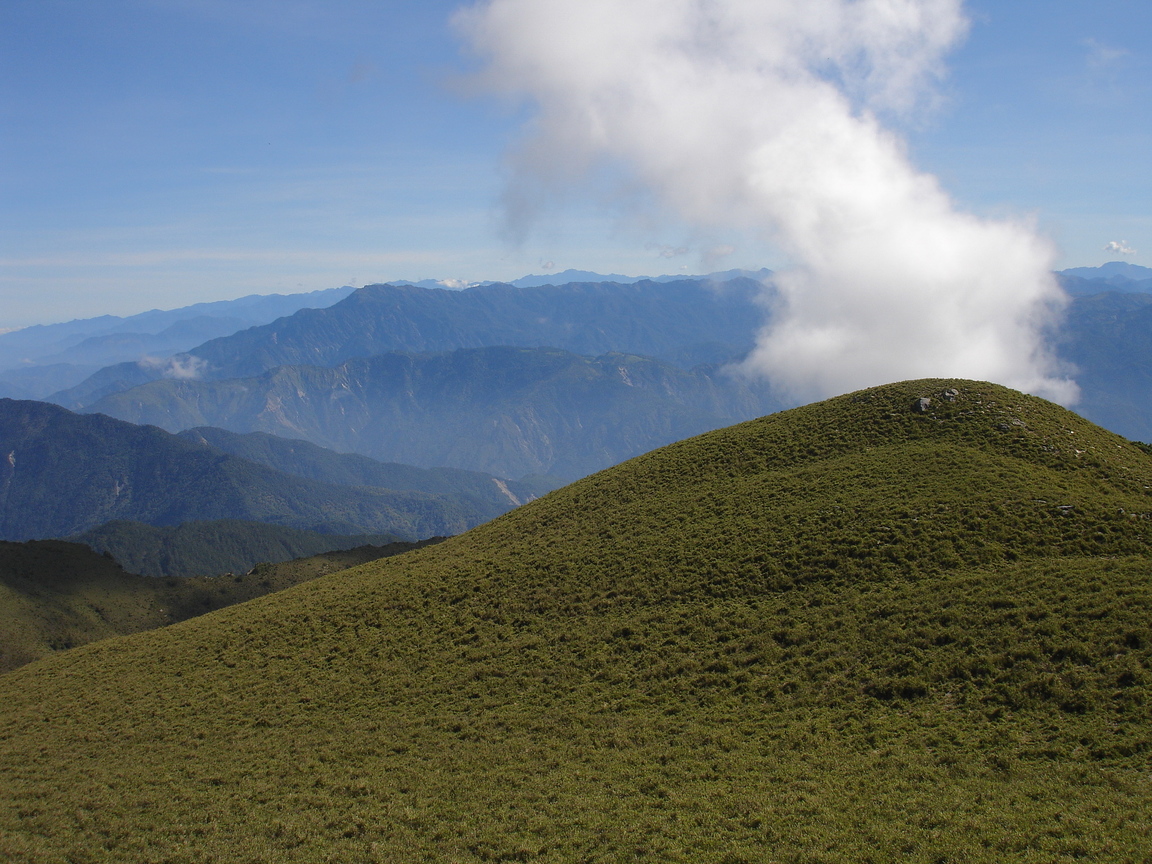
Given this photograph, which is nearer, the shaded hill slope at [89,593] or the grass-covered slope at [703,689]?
the grass-covered slope at [703,689]

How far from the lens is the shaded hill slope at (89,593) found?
101125mm

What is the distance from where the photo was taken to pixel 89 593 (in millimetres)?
118188

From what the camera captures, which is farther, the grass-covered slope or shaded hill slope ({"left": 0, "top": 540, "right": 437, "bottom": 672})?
shaded hill slope ({"left": 0, "top": 540, "right": 437, "bottom": 672})

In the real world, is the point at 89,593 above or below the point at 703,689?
below

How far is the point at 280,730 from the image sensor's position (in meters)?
30.2

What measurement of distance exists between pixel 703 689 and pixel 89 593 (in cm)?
13394

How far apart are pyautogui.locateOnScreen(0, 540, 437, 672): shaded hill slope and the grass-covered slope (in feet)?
208

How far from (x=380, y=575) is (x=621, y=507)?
20.5 metres

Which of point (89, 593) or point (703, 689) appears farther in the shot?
point (89, 593)

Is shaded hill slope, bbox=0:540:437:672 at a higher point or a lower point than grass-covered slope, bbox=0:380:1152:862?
lower

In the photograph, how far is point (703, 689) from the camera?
2650 cm

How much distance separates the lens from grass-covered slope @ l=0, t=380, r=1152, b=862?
17703 millimetres

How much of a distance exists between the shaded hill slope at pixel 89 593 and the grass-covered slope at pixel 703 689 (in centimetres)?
6344

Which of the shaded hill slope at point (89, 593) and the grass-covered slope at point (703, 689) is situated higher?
the grass-covered slope at point (703, 689)
